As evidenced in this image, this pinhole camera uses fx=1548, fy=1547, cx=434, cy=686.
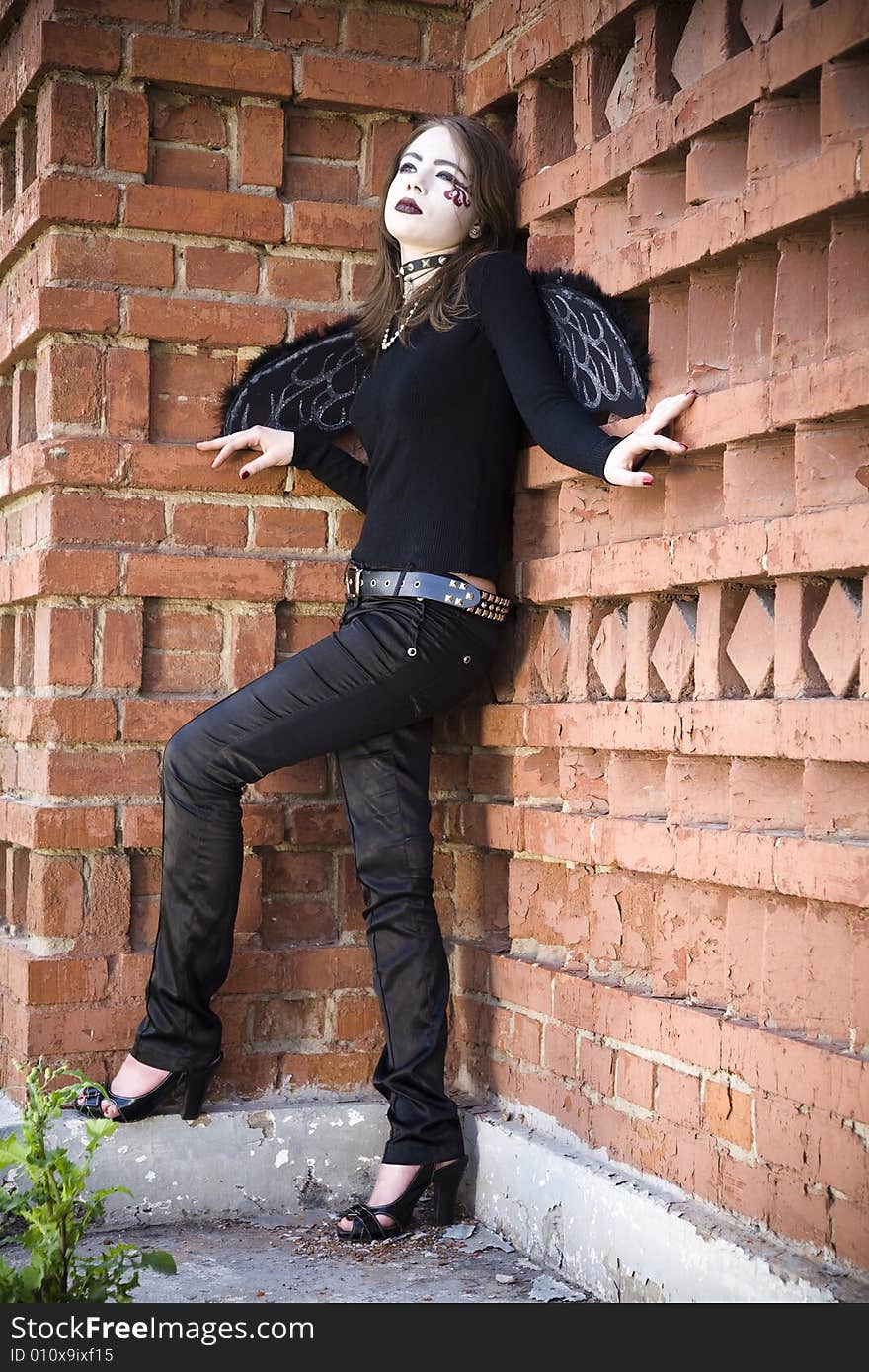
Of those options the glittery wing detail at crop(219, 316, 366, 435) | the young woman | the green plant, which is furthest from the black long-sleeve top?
the green plant

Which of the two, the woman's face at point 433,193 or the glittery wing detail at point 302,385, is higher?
the woman's face at point 433,193

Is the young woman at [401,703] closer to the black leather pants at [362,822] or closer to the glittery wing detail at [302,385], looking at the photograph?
the black leather pants at [362,822]

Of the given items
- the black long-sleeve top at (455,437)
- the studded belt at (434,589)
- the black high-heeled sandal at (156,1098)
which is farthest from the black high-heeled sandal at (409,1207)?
the black long-sleeve top at (455,437)

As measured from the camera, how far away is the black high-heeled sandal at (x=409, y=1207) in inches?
134

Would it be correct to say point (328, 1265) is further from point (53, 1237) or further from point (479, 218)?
point (479, 218)

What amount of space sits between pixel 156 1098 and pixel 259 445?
61.9 inches

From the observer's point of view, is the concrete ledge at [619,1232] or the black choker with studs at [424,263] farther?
the black choker with studs at [424,263]

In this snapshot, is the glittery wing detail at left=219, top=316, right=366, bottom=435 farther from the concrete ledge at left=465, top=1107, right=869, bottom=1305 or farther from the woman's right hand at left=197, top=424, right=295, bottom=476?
the concrete ledge at left=465, top=1107, right=869, bottom=1305

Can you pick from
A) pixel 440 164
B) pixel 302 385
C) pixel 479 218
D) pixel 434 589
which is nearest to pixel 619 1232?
pixel 434 589

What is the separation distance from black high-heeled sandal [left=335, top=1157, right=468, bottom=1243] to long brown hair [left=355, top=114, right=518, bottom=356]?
6.26 ft

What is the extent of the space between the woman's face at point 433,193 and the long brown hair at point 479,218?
0.07 ft

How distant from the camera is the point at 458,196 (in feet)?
11.9

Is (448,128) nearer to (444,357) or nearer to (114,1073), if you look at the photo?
(444,357)

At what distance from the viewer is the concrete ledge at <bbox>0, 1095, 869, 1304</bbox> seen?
9.38 ft
